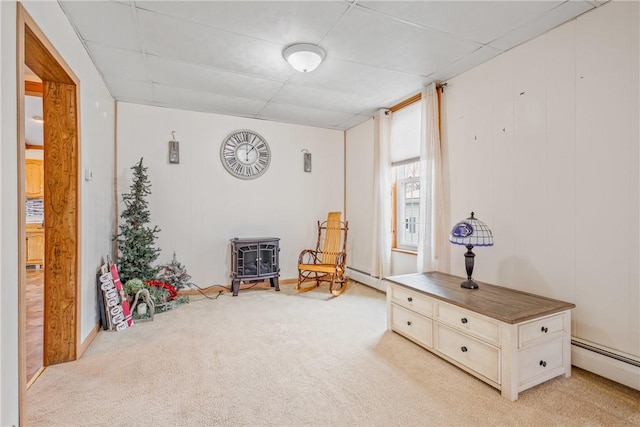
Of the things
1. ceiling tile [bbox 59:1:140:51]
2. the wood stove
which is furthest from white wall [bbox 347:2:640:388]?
ceiling tile [bbox 59:1:140:51]

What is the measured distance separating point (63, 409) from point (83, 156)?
1881 millimetres

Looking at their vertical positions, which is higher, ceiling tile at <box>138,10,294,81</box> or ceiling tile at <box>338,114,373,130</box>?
ceiling tile at <box>338,114,373,130</box>

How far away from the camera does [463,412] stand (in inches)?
73.2

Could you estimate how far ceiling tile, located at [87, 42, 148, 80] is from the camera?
9.39ft

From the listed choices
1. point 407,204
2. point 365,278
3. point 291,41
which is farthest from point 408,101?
point 365,278

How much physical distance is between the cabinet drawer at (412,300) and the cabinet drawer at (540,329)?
70cm

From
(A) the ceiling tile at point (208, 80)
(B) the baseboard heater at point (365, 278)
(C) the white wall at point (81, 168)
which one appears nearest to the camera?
(C) the white wall at point (81, 168)

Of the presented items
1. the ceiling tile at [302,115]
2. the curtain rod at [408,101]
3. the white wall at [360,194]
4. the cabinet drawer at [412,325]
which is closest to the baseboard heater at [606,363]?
the cabinet drawer at [412,325]

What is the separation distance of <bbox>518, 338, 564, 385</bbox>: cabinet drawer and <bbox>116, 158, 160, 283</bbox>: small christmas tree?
3.81m

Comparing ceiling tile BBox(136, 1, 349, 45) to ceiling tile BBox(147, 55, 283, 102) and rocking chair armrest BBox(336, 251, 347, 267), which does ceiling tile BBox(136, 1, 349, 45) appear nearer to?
ceiling tile BBox(147, 55, 283, 102)

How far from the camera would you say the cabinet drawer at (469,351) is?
2.11m

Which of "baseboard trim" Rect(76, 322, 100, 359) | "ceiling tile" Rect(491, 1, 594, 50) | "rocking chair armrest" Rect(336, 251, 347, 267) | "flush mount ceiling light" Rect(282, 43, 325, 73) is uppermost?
"ceiling tile" Rect(491, 1, 594, 50)

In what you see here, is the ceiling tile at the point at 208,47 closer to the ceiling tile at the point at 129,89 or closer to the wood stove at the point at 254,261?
the ceiling tile at the point at 129,89

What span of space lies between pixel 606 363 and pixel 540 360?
0.53 meters
